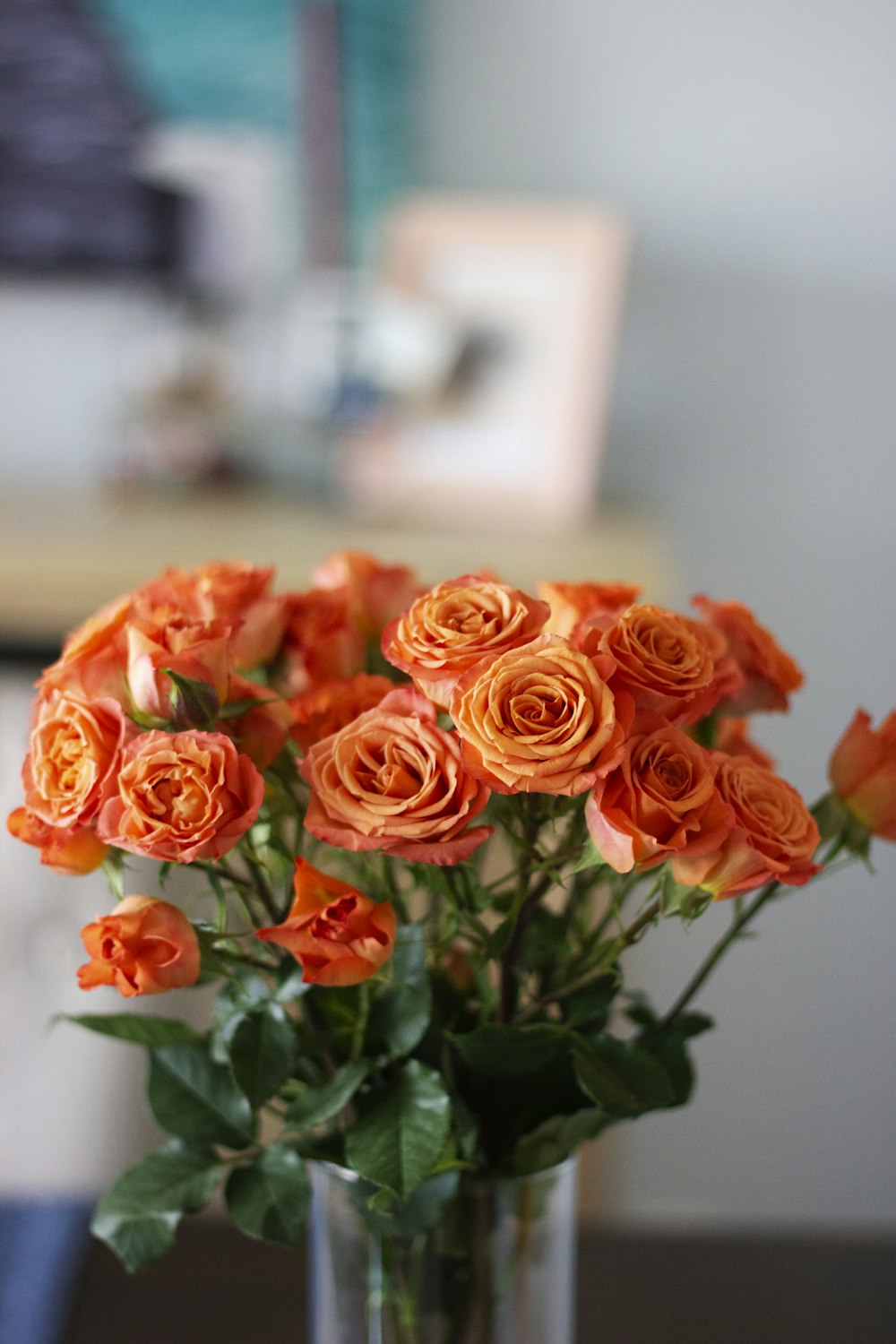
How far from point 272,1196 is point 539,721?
249 mm

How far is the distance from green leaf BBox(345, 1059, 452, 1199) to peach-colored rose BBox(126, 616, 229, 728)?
17cm

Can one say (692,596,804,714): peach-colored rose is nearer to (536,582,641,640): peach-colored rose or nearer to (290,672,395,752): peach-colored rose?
(536,582,641,640): peach-colored rose

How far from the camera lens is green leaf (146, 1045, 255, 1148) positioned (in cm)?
57

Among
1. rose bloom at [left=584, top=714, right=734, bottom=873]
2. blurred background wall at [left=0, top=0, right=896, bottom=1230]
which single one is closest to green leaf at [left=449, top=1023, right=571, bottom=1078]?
rose bloom at [left=584, top=714, right=734, bottom=873]

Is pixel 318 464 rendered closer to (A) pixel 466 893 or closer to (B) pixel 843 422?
(B) pixel 843 422

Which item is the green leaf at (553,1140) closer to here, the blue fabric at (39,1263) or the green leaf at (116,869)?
the green leaf at (116,869)

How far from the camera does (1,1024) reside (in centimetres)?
139

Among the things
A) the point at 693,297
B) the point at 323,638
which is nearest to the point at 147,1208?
the point at 323,638

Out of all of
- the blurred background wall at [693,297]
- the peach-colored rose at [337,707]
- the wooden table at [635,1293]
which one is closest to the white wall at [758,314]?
the blurred background wall at [693,297]

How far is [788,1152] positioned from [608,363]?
112cm

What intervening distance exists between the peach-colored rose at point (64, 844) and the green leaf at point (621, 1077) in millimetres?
202

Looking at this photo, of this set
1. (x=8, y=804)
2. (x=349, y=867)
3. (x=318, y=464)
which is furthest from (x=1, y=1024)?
(x=349, y=867)

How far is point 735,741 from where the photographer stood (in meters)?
0.60

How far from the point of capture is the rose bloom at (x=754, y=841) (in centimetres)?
47
